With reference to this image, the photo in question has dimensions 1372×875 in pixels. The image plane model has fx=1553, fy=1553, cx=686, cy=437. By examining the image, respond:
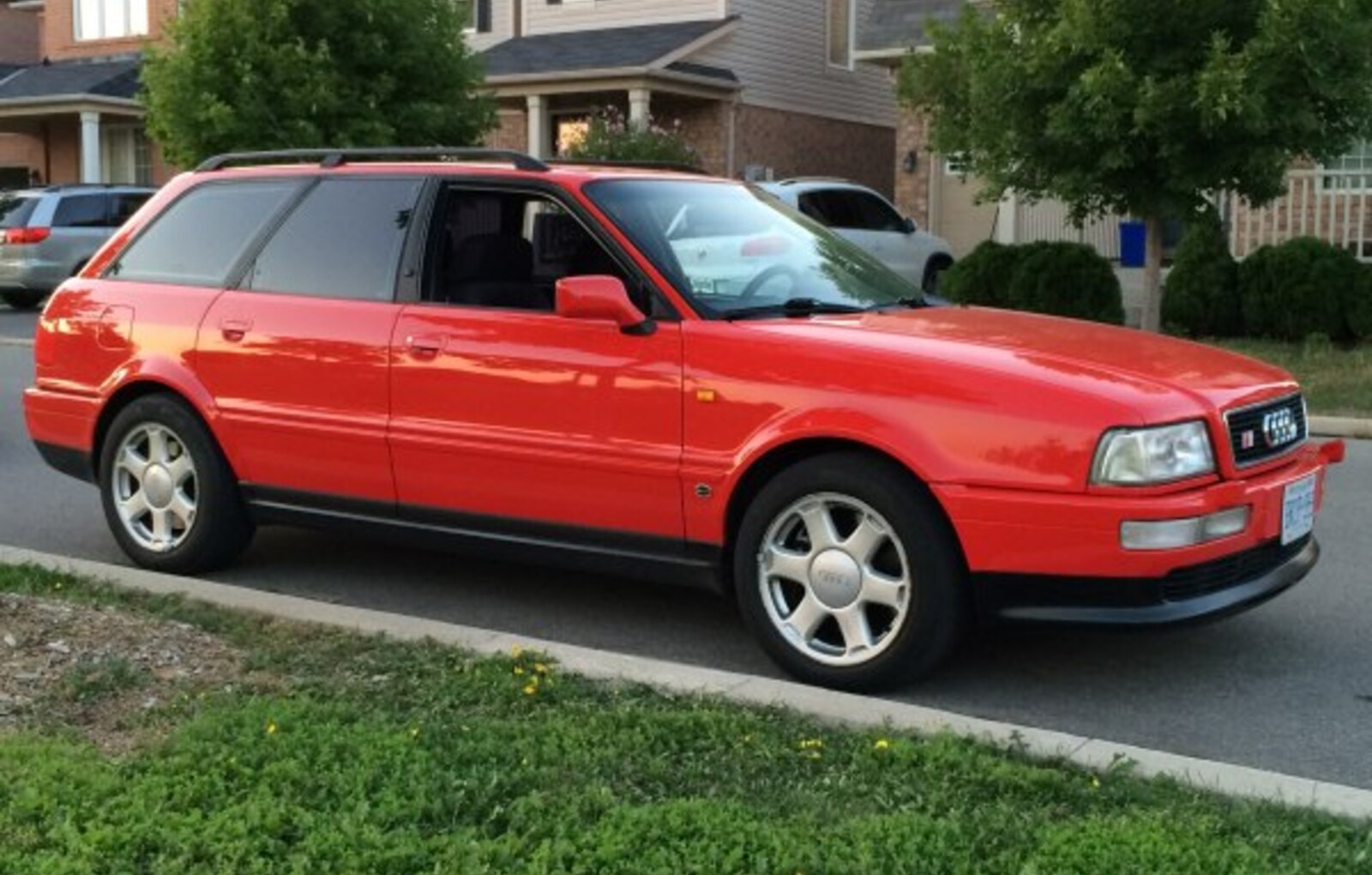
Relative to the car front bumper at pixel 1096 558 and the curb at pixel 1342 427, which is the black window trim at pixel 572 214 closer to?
the car front bumper at pixel 1096 558

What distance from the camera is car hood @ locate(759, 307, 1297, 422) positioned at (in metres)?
4.54

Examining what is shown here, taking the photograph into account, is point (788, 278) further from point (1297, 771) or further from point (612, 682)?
point (1297, 771)

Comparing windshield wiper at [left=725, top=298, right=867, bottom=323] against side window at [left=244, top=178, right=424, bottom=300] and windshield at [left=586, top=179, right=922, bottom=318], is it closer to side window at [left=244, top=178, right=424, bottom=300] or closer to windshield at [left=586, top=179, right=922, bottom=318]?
windshield at [left=586, top=179, right=922, bottom=318]

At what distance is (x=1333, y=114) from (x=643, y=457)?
9587 millimetres

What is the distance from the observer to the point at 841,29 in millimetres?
26844

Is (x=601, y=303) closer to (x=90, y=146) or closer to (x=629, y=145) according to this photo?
(x=629, y=145)

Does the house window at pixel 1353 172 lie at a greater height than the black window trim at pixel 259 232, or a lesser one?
greater

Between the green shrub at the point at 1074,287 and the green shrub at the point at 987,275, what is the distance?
37cm

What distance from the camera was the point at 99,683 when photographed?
448cm

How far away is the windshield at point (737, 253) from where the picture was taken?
5.32 metres

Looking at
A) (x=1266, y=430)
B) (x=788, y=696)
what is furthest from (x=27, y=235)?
(x=1266, y=430)

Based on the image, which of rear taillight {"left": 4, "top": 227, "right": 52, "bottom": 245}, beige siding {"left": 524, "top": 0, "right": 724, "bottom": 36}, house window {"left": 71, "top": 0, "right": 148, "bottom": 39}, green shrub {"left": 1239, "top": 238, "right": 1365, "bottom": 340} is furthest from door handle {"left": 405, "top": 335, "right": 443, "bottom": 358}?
house window {"left": 71, "top": 0, "right": 148, "bottom": 39}

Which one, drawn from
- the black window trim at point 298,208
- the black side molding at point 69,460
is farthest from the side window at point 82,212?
the black window trim at point 298,208

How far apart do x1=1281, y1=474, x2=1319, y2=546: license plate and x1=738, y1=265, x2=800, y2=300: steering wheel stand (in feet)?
5.91
